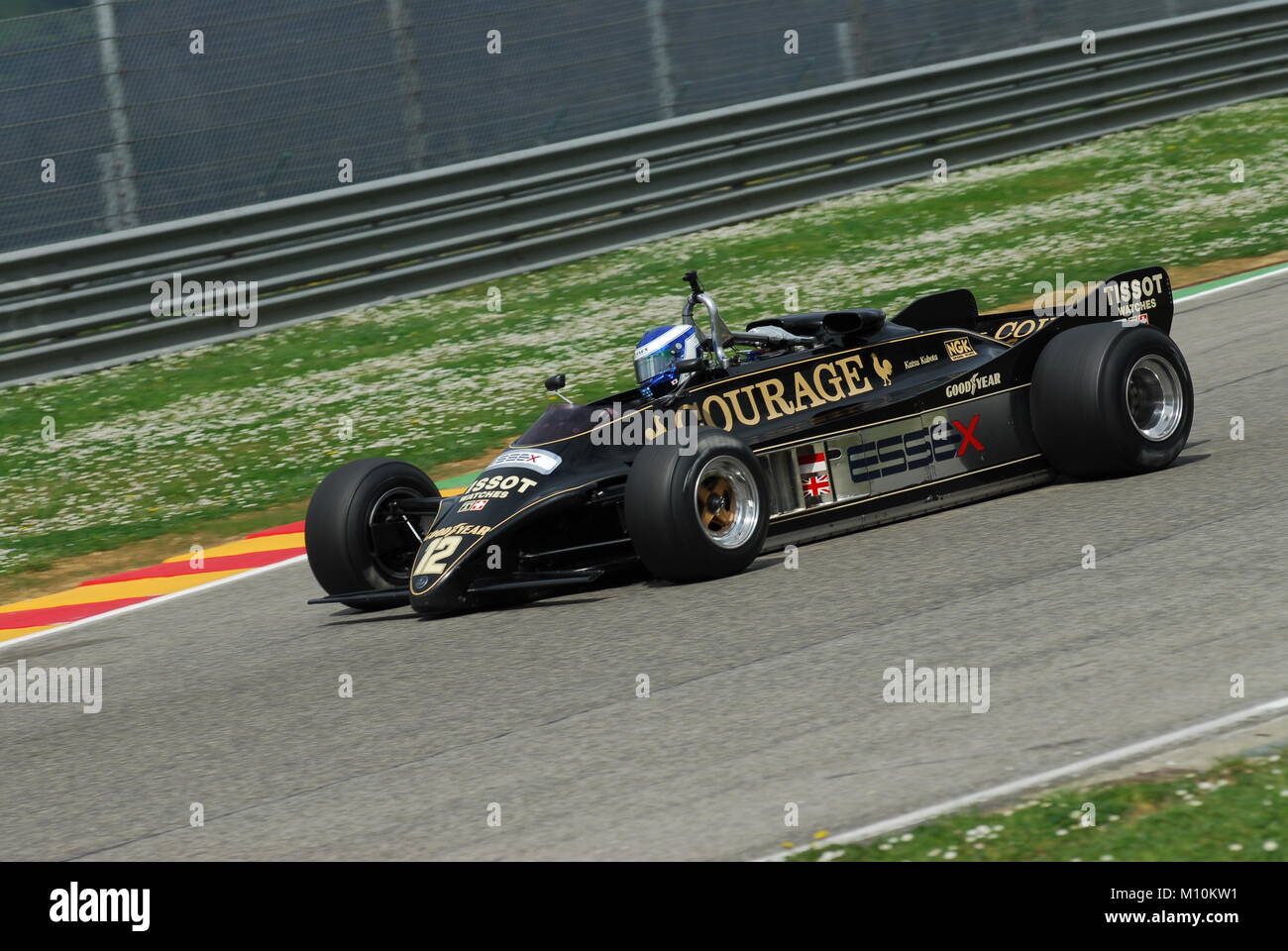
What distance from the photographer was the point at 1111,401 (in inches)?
315

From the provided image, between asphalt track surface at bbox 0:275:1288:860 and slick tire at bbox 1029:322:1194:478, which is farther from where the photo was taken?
slick tire at bbox 1029:322:1194:478

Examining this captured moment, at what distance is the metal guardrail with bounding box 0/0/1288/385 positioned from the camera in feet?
44.7

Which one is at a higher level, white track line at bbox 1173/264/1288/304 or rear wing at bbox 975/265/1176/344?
rear wing at bbox 975/265/1176/344

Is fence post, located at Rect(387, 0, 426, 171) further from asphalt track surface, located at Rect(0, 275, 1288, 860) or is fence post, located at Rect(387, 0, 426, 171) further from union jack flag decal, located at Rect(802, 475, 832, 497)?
union jack flag decal, located at Rect(802, 475, 832, 497)

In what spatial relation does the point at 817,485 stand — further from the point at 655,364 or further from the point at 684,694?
the point at 684,694

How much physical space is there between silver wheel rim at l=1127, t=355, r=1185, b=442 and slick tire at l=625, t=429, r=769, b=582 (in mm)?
2070

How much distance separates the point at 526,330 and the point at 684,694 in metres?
8.59

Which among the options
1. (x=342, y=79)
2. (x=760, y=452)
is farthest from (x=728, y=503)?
(x=342, y=79)

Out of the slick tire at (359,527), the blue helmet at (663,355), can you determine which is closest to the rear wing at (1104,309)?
the blue helmet at (663,355)

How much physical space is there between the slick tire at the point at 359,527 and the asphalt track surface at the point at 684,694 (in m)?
0.23

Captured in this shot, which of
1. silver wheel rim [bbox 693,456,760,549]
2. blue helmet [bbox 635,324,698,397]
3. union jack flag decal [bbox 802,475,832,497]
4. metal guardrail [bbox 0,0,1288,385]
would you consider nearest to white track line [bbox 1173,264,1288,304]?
metal guardrail [bbox 0,0,1288,385]

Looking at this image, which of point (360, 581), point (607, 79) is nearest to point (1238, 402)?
point (360, 581)
